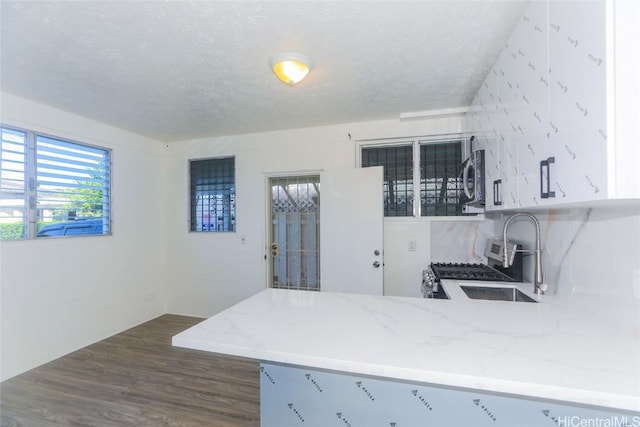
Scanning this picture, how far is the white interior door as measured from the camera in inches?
126

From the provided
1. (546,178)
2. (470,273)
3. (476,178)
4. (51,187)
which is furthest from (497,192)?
(51,187)

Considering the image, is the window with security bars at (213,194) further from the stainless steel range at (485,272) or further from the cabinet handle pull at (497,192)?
the cabinet handle pull at (497,192)

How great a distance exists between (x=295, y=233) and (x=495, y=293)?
2347mm

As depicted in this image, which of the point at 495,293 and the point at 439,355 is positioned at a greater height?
the point at 439,355

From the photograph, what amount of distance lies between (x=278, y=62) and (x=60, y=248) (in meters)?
2.96

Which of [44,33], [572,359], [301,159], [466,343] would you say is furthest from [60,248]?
[572,359]

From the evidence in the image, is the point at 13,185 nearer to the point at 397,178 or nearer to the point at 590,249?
the point at 397,178

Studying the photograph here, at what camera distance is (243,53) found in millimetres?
1918

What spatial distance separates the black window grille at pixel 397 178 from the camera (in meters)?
3.34

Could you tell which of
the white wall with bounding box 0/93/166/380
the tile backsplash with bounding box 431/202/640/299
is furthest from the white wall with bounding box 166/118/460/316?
the tile backsplash with bounding box 431/202/640/299

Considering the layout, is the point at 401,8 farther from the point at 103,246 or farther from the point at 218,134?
the point at 103,246

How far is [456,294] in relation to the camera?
1.84 metres

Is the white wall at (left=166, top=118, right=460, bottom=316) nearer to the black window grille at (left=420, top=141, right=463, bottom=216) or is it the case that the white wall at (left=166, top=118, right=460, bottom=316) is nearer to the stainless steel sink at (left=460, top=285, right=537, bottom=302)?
the black window grille at (left=420, top=141, right=463, bottom=216)

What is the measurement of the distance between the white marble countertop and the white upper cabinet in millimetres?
544
